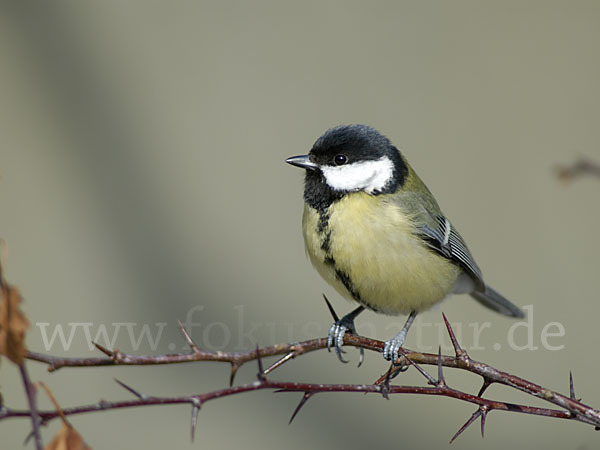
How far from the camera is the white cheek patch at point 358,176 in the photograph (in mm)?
2391

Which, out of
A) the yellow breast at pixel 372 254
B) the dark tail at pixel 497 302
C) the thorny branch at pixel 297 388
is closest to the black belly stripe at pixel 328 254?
the yellow breast at pixel 372 254

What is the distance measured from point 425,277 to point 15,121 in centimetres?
260

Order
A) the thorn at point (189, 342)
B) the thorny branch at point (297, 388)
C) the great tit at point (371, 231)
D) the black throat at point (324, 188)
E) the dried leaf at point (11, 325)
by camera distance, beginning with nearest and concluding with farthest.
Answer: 1. the dried leaf at point (11, 325)
2. the thorny branch at point (297, 388)
3. the thorn at point (189, 342)
4. the great tit at point (371, 231)
5. the black throat at point (324, 188)

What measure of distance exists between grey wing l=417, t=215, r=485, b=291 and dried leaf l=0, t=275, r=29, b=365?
1759mm

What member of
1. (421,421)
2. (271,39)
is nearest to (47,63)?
(271,39)

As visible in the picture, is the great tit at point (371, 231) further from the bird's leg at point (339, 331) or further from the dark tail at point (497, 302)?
the dark tail at point (497, 302)

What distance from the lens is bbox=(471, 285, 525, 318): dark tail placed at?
2.99m

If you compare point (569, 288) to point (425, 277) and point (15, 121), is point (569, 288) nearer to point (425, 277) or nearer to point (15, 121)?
point (425, 277)

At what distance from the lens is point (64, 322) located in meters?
3.68

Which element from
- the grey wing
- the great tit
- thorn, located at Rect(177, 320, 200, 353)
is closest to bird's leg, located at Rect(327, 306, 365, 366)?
the great tit

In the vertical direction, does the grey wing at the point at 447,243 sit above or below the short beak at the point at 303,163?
below

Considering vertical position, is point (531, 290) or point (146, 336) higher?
point (146, 336)

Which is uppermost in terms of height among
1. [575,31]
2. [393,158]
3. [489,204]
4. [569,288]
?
[575,31]

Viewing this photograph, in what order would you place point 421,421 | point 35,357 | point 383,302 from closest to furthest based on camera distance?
point 35,357
point 383,302
point 421,421
